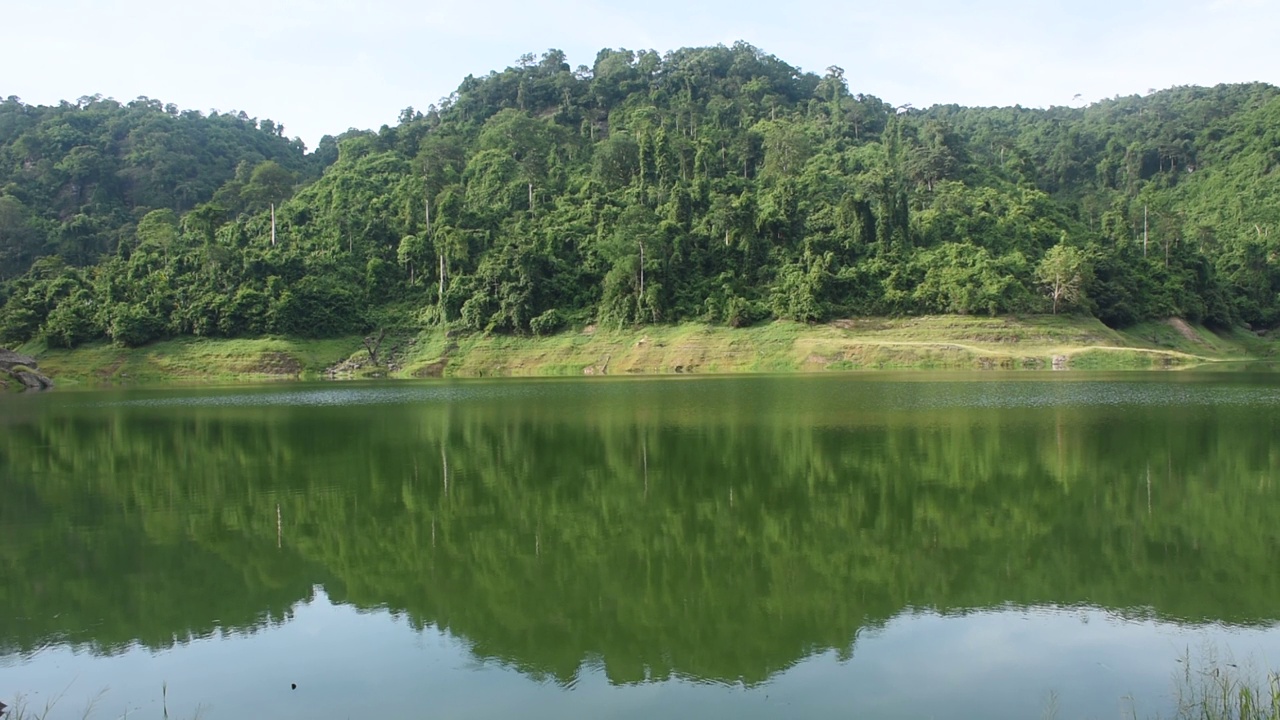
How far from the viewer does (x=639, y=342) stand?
7181cm

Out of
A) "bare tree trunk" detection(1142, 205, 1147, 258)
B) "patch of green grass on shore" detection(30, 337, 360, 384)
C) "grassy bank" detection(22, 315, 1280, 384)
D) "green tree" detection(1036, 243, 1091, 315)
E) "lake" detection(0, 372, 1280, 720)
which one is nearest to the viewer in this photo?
"lake" detection(0, 372, 1280, 720)

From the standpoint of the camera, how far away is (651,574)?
465 inches

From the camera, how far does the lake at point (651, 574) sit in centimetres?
848

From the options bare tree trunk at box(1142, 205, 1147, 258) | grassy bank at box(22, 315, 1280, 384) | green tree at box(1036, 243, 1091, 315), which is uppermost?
bare tree trunk at box(1142, 205, 1147, 258)

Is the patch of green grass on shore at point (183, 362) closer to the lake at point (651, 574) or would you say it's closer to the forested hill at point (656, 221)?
the forested hill at point (656, 221)

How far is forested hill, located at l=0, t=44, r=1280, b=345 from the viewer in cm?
7362

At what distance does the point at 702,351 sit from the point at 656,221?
679 inches

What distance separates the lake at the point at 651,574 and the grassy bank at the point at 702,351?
38914 millimetres

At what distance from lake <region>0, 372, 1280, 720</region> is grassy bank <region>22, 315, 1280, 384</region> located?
1532 inches

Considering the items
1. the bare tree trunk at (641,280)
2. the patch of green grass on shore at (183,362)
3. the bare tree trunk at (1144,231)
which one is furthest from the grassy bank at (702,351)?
the bare tree trunk at (1144,231)

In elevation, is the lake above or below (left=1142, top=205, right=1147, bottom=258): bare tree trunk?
below

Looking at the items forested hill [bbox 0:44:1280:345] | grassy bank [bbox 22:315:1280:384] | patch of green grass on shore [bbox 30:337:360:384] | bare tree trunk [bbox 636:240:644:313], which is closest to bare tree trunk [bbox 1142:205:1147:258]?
forested hill [bbox 0:44:1280:345]

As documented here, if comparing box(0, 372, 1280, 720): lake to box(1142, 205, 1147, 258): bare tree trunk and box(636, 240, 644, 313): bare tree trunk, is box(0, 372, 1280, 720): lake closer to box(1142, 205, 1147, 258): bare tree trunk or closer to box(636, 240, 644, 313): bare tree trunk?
box(636, 240, 644, 313): bare tree trunk

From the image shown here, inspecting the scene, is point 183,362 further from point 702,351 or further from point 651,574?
point 651,574
